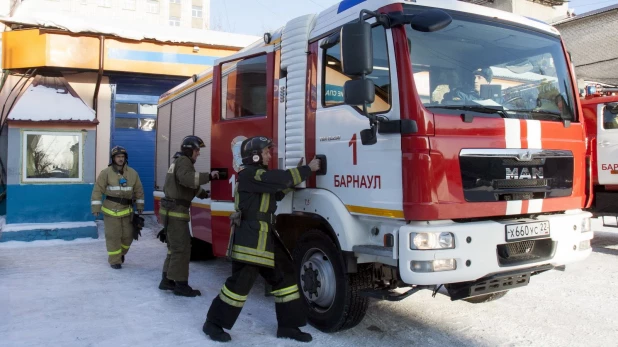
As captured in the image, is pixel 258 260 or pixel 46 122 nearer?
pixel 258 260

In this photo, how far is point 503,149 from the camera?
12.0ft

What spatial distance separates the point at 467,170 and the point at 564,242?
1.10 m

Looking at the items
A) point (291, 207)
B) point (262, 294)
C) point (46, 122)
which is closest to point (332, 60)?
point (291, 207)

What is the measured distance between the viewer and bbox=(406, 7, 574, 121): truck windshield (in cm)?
362

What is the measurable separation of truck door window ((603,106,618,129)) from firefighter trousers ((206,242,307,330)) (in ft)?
21.6

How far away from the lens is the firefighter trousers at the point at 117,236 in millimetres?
6918

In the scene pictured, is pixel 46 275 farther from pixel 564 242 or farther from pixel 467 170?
pixel 564 242

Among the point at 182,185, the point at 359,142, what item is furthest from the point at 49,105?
the point at 359,142

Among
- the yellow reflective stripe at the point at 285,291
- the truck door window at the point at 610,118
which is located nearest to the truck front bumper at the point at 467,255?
the yellow reflective stripe at the point at 285,291

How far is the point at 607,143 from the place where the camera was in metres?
8.17

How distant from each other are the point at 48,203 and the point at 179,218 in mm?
4975

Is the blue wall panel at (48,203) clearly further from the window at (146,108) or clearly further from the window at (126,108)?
the window at (146,108)

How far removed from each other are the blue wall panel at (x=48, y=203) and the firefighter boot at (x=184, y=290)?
4.89 m

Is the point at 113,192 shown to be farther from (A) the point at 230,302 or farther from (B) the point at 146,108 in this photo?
(B) the point at 146,108
